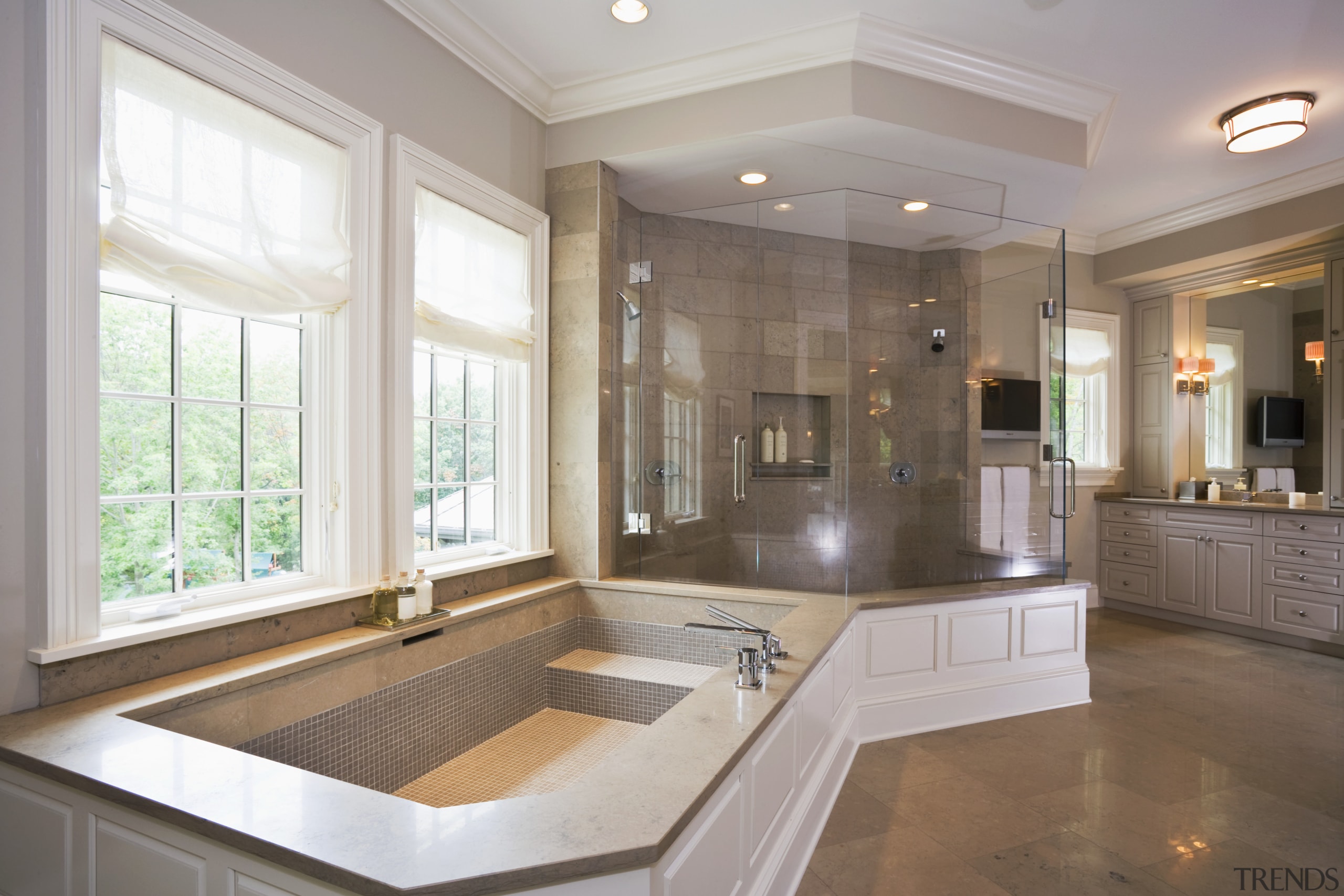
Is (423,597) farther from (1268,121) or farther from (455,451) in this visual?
(1268,121)

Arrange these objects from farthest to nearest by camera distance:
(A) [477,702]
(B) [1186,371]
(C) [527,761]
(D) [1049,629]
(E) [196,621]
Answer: (B) [1186,371] < (D) [1049,629] < (A) [477,702] < (C) [527,761] < (E) [196,621]

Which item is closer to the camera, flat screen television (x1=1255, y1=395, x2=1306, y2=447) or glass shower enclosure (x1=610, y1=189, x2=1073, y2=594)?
glass shower enclosure (x1=610, y1=189, x2=1073, y2=594)

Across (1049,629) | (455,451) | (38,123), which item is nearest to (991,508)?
(1049,629)

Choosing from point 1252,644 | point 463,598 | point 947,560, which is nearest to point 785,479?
point 947,560

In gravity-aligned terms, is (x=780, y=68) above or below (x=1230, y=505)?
above

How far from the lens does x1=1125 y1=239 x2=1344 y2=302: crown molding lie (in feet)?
14.5

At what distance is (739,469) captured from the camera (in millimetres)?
3189

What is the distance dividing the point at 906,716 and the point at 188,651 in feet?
9.10

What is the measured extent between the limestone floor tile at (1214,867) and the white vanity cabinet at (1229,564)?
3.04m

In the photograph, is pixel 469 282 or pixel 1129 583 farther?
pixel 1129 583

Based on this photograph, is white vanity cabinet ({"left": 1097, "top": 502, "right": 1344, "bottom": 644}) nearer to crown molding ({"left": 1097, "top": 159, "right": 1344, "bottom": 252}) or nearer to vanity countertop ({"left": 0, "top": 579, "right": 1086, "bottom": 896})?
crown molding ({"left": 1097, "top": 159, "right": 1344, "bottom": 252})

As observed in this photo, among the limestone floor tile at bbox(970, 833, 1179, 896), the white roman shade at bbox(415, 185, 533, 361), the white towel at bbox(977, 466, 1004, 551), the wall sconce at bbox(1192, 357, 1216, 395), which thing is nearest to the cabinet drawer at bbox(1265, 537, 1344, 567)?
the wall sconce at bbox(1192, 357, 1216, 395)

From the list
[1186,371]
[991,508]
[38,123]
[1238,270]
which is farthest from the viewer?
[1186,371]

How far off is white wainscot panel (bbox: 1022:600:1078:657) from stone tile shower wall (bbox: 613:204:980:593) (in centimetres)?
44
